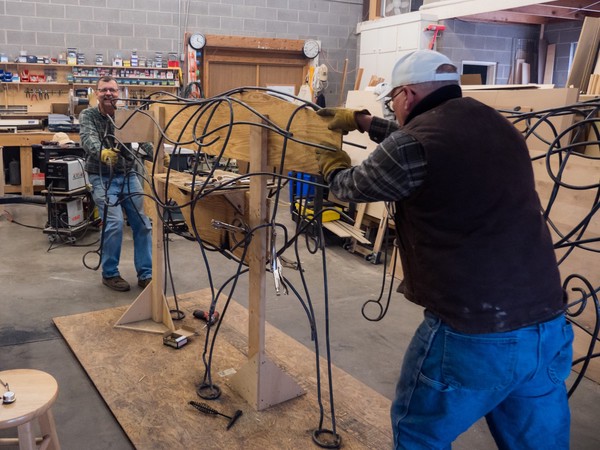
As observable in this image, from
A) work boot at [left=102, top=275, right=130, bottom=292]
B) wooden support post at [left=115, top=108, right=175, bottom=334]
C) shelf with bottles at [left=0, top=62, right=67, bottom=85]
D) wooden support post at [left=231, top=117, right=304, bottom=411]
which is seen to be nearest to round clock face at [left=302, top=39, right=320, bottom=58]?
shelf with bottles at [left=0, top=62, right=67, bottom=85]

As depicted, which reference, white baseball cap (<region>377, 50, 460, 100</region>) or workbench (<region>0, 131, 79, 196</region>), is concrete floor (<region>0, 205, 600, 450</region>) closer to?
workbench (<region>0, 131, 79, 196</region>)

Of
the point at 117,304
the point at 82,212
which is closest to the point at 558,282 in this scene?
the point at 117,304

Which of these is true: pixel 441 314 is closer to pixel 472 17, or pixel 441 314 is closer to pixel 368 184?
pixel 368 184

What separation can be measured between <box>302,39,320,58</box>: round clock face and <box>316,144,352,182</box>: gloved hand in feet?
23.6

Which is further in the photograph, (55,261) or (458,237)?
(55,261)

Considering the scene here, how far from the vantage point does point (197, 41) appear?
7.98 m

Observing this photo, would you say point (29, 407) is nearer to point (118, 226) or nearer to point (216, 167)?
point (216, 167)

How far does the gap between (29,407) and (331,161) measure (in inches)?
48.2

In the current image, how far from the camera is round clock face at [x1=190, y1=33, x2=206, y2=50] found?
7.95 m

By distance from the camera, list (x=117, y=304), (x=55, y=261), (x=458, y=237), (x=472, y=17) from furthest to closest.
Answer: (x=472, y=17) < (x=55, y=261) < (x=117, y=304) < (x=458, y=237)

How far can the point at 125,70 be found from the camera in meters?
7.61

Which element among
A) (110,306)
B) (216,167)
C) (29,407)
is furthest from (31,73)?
(29,407)

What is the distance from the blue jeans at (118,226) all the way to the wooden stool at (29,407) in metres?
1.99

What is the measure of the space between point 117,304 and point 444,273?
275cm
